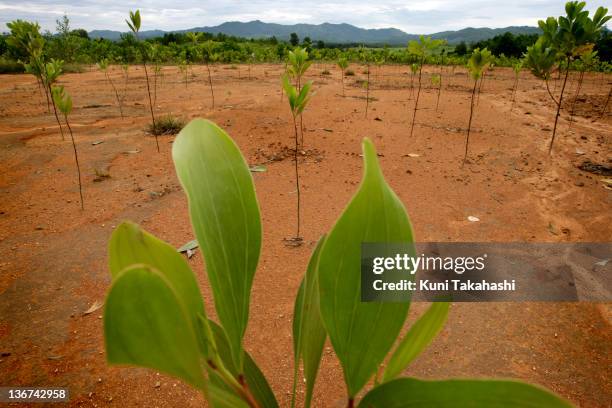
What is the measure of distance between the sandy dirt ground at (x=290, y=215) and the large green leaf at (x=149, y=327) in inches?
56.6

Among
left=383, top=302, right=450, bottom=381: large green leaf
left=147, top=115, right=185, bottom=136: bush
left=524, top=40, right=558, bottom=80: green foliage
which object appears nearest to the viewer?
left=383, top=302, right=450, bottom=381: large green leaf

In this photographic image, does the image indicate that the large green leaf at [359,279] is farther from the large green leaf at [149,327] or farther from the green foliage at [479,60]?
the green foliage at [479,60]

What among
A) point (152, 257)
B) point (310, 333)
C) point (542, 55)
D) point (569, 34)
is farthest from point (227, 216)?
point (542, 55)

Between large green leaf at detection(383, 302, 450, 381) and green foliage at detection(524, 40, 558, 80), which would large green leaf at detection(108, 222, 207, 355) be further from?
green foliage at detection(524, 40, 558, 80)

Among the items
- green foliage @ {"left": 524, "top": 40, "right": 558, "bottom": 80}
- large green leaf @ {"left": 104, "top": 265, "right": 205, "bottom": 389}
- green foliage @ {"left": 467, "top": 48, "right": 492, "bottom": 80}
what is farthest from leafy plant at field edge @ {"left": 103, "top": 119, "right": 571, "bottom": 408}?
green foliage @ {"left": 524, "top": 40, "right": 558, "bottom": 80}

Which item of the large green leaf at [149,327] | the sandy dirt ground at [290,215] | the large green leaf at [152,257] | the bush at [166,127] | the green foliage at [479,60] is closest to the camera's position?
the large green leaf at [149,327]

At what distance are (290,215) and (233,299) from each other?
289cm

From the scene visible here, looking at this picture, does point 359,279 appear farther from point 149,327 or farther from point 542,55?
point 542,55

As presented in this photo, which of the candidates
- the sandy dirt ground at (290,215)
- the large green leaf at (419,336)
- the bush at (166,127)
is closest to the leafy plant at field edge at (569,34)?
the sandy dirt ground at (290,215)

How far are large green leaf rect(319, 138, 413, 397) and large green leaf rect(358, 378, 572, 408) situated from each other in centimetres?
4

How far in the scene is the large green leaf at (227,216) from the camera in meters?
0.42

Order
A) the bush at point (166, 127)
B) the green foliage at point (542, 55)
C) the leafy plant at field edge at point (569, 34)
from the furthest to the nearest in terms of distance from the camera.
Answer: the bush at point (166, 127) < the green foliage at point (542, 55) < the leafy plant at field edge at point (569, 34)

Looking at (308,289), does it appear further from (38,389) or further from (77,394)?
(38,389)

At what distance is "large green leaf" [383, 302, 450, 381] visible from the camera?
0.47m
